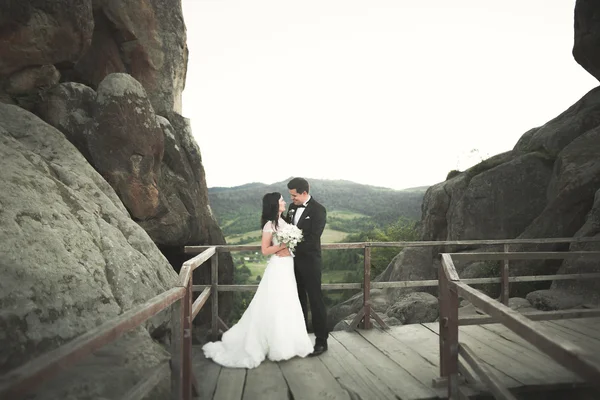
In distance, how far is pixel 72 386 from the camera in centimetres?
297

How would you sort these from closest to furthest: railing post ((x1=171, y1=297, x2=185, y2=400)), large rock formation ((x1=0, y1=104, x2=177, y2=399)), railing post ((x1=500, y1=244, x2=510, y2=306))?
railing post ((x1=171, y1=297, x2=185, y2=400)) → large rock formation ((x1=0, y1=104, x2=177, y2=399)) → railing post ((x1=500, y1=244, x2=510, y2=306))

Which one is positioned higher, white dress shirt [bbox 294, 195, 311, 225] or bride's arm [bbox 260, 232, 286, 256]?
white dress shirt [bbox 294, 195, 311, 225]

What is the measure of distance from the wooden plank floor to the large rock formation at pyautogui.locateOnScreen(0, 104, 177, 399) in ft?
3.14

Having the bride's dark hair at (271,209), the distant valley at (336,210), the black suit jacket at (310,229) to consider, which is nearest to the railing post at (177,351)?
the bride's dark hair at (271,209)

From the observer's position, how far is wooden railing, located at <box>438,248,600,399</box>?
177 centimetres

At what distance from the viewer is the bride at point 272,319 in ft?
15.6

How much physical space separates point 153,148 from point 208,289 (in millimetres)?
7806

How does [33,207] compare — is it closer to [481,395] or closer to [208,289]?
[208,289]

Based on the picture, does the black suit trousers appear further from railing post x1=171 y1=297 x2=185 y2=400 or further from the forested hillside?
the forested hillside

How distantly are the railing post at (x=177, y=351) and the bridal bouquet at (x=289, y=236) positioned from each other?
181 cm

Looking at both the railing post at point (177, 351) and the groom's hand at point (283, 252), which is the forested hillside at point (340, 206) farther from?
the railing post at point (177, 351)

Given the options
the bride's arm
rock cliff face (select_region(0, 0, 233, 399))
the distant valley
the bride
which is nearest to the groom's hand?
the bride

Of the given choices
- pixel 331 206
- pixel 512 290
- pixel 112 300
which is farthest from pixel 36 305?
pixel 331 206

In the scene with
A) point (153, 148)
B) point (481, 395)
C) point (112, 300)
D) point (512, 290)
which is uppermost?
point (153, 148)
